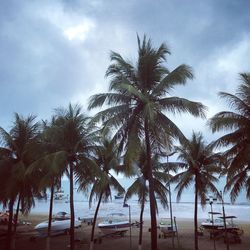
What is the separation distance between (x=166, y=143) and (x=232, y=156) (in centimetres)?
525

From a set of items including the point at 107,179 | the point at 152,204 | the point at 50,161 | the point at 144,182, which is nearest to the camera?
the point at 152,204

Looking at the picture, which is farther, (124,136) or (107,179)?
(107,179)

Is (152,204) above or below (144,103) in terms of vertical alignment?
below

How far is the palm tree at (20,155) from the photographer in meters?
21.5

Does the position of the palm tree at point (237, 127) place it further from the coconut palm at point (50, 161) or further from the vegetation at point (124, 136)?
the coconut palm at point (50, 161)

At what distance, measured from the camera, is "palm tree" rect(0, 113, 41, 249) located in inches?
847

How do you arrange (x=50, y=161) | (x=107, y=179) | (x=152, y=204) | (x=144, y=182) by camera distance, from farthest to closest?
(x=144, y=182)
(x=107, y=179)
(x=50, y=161)
(x=152, y=204)

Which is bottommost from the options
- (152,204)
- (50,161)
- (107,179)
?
(152,204)

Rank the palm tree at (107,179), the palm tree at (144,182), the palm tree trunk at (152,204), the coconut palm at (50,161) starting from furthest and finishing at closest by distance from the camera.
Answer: the palm tree at (144,182)
the palm tree at (107,179)
the coconut palm at (50,161)
the palm tree trunk at (152,204)

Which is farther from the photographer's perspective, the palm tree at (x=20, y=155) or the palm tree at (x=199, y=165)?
the palm tree at (x=199, y=165)

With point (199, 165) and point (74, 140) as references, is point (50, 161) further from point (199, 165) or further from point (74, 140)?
point (199, 165)

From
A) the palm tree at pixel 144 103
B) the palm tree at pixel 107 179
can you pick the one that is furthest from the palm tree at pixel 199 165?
the palm tree at pixel 144 103

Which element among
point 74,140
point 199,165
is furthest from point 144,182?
point 74,140

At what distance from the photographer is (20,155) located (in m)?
23.2
